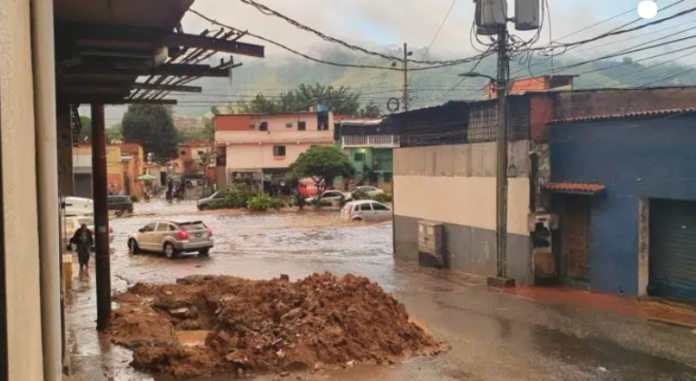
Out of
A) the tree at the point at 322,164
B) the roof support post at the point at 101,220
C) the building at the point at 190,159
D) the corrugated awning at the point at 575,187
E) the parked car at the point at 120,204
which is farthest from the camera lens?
the building at the point at 190,159

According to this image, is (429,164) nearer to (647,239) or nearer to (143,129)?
(647,239)

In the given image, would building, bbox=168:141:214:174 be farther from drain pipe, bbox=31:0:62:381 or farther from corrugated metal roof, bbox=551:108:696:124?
drain pipe, bbox=31:0:62:381

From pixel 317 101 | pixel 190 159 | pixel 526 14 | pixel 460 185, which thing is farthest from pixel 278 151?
pixel 526 14

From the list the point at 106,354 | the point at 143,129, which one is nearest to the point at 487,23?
the point at 106,354

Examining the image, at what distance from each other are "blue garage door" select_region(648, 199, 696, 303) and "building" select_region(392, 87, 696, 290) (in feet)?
0.10

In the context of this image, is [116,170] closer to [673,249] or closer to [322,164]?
[322,164]

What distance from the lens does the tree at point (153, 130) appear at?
89.7 m

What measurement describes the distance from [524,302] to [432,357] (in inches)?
243

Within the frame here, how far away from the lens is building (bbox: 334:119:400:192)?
2633 inches

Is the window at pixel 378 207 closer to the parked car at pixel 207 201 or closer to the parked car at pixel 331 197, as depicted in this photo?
the parked car at pixel 331 197

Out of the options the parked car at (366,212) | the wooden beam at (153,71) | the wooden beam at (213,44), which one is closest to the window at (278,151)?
the parked car at (366,212)

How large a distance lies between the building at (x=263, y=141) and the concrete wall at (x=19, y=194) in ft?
203

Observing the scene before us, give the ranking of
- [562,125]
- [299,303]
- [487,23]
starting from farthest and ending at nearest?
[487,23]
[562,125]
[299,303]

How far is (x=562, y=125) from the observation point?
18.9 metres
